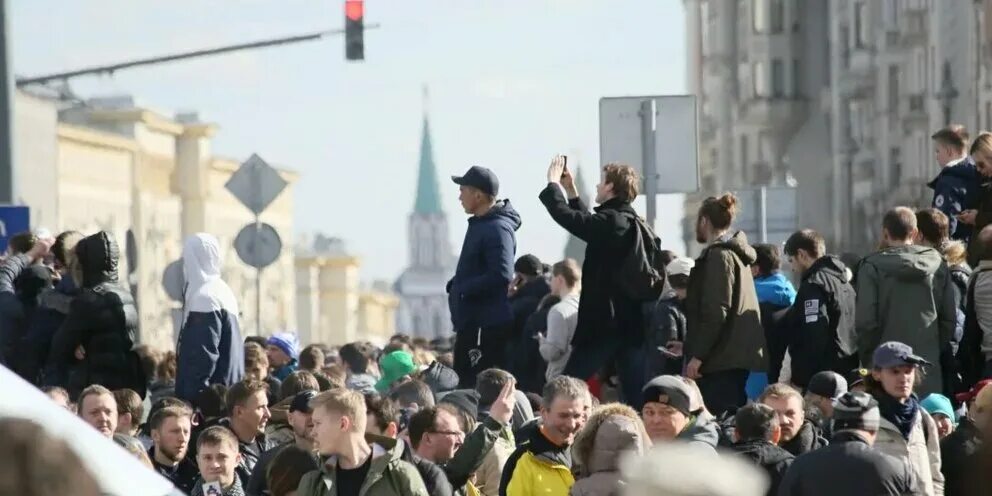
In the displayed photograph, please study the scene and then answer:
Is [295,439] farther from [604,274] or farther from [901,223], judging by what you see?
[901,223]

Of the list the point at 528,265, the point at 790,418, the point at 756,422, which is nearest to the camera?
the point at 756,422

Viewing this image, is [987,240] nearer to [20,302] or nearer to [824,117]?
[20,302]

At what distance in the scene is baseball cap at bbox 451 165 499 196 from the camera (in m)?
14.9

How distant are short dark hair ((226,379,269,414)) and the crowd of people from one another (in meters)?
0.02

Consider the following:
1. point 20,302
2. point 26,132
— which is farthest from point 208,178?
point 20,302

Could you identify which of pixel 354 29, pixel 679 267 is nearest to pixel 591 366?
pixel 679 267

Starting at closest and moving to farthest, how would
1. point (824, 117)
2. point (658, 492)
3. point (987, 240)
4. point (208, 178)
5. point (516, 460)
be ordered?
point (658, 492), point (516, 460), point (987, 240), point (824, 117), point (208, 178)

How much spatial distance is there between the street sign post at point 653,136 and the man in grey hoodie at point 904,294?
6.50ft

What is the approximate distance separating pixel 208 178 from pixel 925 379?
4890 inches

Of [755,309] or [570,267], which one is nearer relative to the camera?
[755,309]

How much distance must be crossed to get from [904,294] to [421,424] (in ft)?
12.6

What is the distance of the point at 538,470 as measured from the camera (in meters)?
11.6

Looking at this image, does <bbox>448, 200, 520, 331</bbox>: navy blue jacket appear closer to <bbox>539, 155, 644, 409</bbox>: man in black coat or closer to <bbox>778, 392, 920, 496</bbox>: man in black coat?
<bbox>539, 155, 644, 409</bbox>: man in black coat

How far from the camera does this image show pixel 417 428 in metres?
11.9
